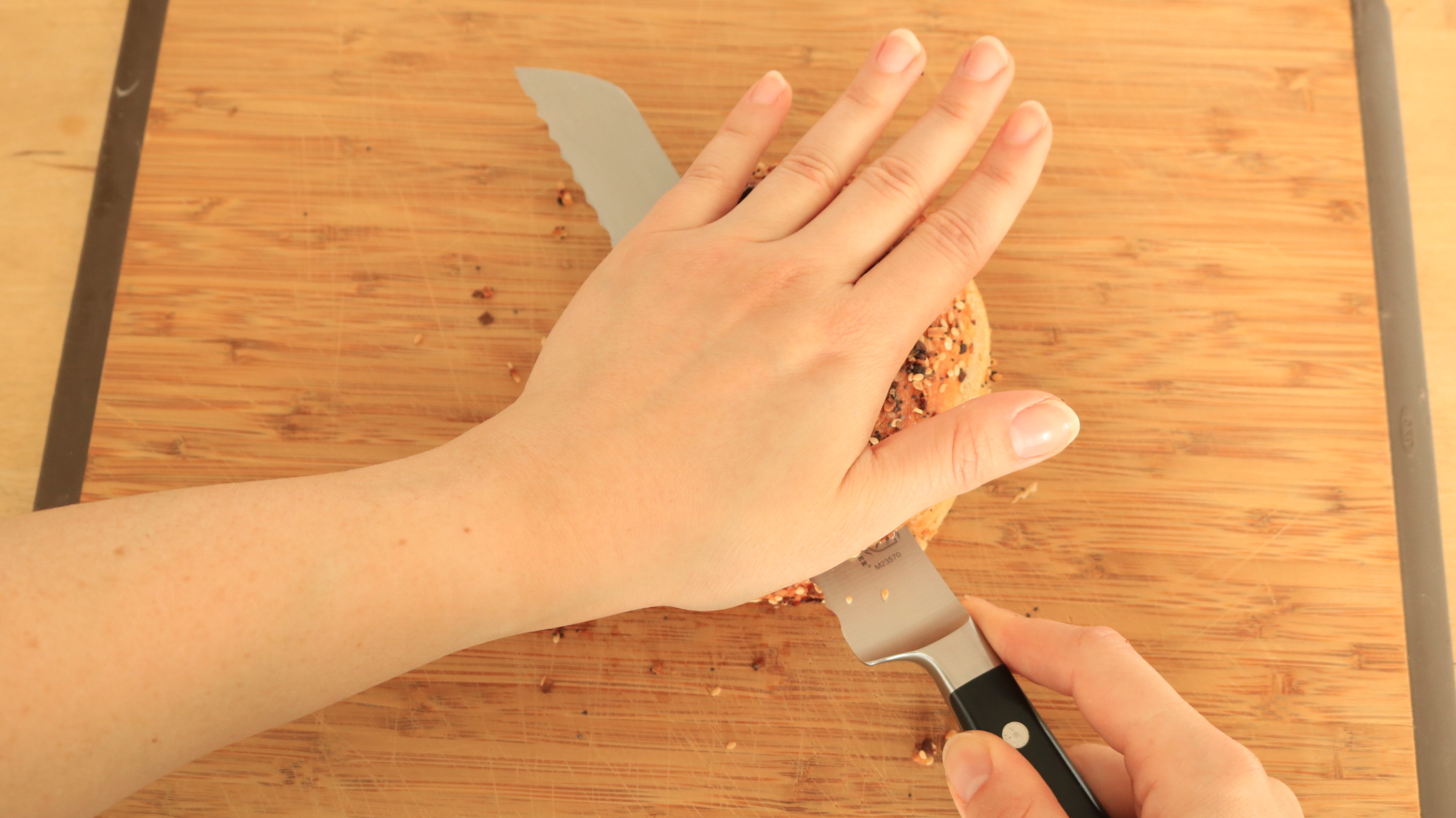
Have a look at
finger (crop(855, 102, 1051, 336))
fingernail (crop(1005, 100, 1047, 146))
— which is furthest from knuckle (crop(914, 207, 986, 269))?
fingernail (crop(1005, 100, 1047, 146))

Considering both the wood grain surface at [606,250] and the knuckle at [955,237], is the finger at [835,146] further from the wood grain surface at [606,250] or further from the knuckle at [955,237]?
the wood grain surface at [606,250]

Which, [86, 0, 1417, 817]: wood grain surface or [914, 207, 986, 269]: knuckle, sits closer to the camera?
[914, 207, 986, 269]: knuckle

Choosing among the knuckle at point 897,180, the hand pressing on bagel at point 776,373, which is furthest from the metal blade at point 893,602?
the knuckle at point 897,180

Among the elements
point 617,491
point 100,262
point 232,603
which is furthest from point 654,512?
point 100,262

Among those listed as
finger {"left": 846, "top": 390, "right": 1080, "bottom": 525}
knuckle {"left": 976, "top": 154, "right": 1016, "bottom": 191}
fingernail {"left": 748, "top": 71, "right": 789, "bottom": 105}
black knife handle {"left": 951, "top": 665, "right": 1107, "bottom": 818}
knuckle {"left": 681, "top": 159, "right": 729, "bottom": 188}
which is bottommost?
black knife handle {"left": 951, "top": 665, "right": 1107, "bottom": 818}

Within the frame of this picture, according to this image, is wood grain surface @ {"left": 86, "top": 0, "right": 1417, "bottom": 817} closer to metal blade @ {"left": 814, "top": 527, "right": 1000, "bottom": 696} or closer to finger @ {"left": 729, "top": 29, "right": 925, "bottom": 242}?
metal blade @ {"left": 814, "top": 527, "right": 1000, "bottom": 696}
